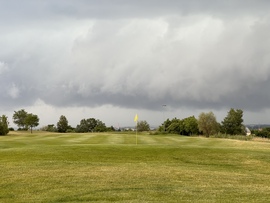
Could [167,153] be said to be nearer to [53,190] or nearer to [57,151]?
[57,151]

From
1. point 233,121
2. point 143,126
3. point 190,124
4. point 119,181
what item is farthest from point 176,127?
point 119,181

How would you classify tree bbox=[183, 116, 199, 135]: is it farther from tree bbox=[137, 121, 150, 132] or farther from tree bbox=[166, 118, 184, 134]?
tree bbox=[137, 121, 150, 132]

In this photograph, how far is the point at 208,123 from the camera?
109 m

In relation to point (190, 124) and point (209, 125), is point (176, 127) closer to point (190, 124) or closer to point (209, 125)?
point (190, 124)

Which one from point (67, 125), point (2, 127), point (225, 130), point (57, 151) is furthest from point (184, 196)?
point (67, 125)

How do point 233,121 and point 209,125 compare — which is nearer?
point 209,125

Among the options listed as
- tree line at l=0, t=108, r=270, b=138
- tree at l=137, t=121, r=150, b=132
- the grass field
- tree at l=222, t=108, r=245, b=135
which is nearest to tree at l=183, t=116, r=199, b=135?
tree line at l=0, t=108, r=270, b=138

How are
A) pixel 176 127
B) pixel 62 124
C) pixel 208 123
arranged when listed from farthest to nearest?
pixel 62 124
pixel 176 127
pixel 208 123

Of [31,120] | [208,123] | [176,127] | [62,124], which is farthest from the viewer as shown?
[62,124]

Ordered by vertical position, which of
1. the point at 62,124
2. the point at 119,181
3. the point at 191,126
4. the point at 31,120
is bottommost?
the point at 119,181

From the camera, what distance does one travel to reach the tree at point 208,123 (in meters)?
109

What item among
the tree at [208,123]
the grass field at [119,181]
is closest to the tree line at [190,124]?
the tree at [208,123]

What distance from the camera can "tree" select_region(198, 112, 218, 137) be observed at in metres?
109

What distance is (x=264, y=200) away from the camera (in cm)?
1290
